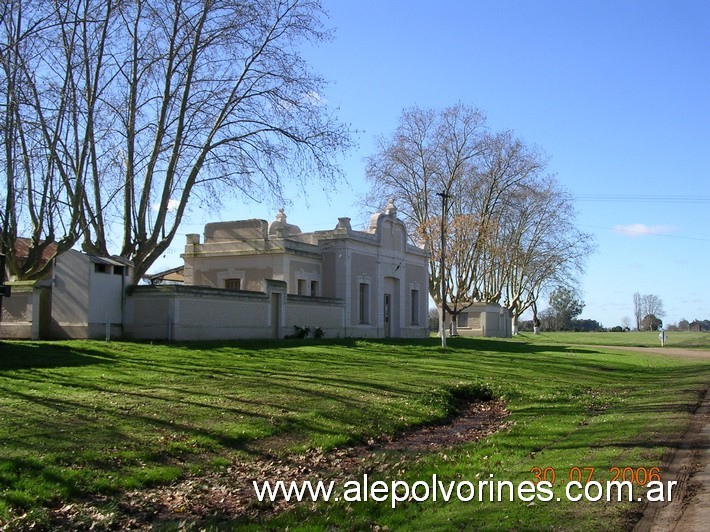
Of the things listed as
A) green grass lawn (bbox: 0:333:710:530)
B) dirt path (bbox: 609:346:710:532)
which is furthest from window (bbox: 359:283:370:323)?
dirt path (bbox: 609:346:710:532)

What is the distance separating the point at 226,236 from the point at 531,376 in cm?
2128

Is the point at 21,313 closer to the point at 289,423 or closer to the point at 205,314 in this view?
the point at 205,314

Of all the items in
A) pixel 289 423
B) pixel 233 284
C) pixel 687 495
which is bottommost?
pixel 687 495

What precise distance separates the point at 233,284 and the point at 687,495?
32.8 m

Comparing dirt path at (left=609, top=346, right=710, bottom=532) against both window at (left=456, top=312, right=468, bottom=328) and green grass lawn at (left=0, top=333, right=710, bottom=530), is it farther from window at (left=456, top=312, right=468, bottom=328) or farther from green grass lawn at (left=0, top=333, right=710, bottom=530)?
window at (left=456, top=312, right=468, bottom=328)

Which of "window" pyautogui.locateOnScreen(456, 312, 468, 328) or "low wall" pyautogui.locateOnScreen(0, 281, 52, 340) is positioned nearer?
"low wall" pyautogui.locateOnScreen(0, 281, 52, 340)

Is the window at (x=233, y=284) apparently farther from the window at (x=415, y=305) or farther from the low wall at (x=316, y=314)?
the window at (x=415, y=305)

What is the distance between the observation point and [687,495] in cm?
Answer: 807

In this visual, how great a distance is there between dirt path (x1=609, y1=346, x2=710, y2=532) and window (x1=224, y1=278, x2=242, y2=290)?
29341 mm

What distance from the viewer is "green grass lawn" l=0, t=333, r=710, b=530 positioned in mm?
7770

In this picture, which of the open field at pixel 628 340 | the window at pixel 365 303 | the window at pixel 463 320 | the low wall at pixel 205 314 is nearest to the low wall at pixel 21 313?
the low wall at pixel 205 314

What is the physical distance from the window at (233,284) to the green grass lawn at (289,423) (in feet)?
48.2

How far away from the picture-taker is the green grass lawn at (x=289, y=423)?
7.77 metres

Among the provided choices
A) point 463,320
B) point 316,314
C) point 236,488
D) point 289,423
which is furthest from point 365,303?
point 236,488
